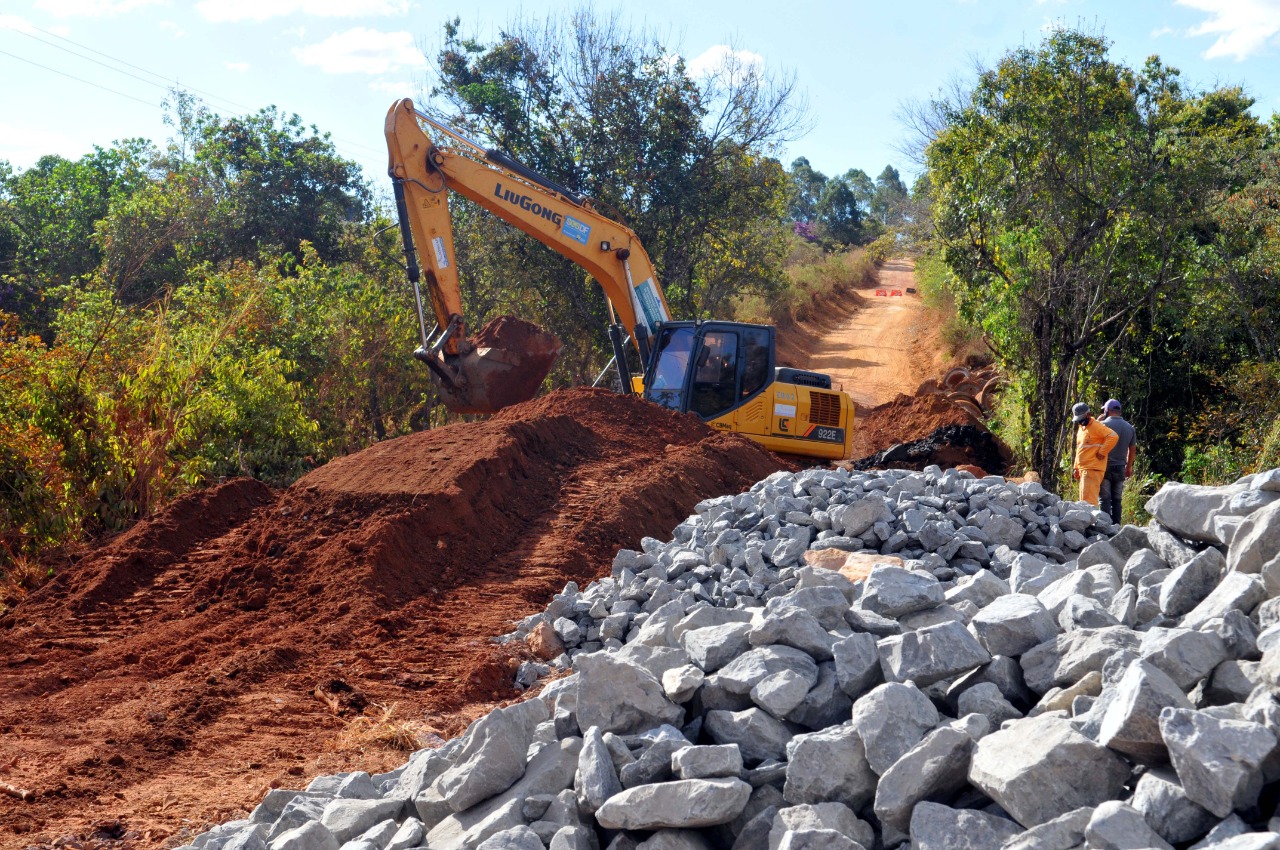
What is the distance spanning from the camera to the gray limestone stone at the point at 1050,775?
123 inches

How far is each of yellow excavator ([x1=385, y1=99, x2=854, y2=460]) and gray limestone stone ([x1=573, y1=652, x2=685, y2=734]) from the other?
9490 millimetres

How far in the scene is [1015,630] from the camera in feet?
13.5

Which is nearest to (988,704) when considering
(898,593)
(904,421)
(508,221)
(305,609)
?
(898,593)

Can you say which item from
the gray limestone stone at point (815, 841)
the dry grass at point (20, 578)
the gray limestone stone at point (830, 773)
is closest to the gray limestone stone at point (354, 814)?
the gray limestone stone at point (830, 773)

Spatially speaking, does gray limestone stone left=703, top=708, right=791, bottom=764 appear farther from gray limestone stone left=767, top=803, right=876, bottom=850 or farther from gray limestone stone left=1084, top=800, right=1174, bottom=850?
gray limestone stone left=1084, top=800, right=1174, bottom=850

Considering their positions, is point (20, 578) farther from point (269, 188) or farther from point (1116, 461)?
point (269, 188)

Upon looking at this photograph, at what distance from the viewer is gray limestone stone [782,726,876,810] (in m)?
3.54

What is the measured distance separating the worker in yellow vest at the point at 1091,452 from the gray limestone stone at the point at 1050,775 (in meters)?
7.22

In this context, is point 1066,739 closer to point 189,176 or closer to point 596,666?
point 596,666

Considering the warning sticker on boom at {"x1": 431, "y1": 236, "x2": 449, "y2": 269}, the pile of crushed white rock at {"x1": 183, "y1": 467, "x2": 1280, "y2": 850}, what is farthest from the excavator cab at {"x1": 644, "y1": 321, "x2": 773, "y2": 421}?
the pile of crushed white rock at {"x1": 183, "y1": 467, "x2": 1280, "y2": 850}

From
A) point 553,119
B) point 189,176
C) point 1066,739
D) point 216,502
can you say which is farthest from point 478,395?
point 189,176

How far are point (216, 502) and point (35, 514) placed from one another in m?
1.48

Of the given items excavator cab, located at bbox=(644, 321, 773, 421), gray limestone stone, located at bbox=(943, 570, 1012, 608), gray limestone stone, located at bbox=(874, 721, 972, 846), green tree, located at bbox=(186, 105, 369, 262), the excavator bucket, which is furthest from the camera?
green tree, located at bbox=(186, 105, 369, 262)

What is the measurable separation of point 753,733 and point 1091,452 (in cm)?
711
